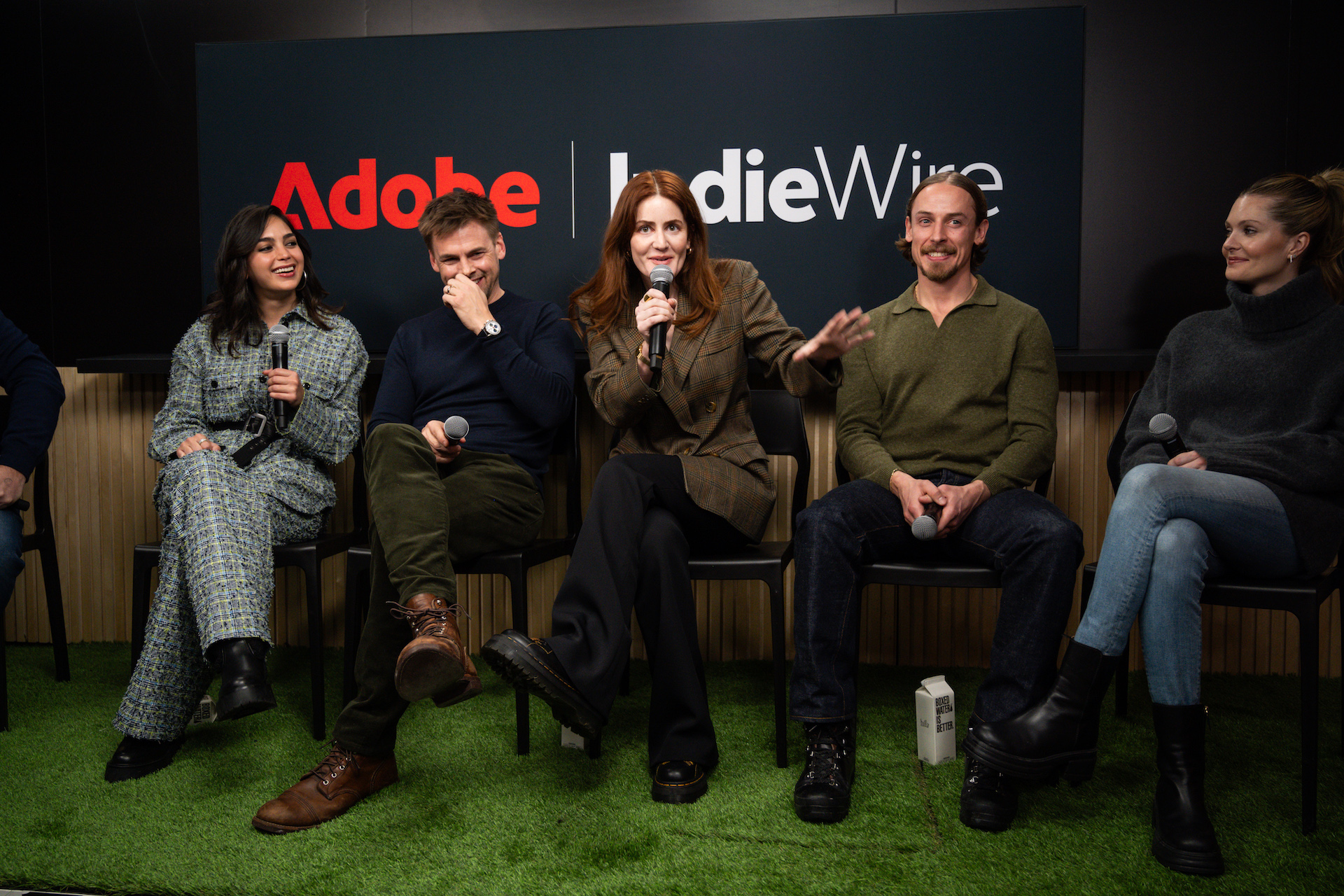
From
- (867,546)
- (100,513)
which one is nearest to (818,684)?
(867,546)

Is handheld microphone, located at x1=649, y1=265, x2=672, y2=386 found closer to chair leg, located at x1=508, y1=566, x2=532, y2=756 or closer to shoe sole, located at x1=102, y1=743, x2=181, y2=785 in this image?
chair leg, located at x1=508, y1=566, x2=532, y2=756

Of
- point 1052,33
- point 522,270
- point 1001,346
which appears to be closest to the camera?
point 1001,346

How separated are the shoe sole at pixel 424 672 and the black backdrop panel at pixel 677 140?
59.2 inches

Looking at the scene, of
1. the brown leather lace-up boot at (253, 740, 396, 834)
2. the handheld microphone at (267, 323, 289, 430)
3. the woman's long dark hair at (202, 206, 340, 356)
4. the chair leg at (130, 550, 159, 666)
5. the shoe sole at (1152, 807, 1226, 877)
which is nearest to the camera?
the shoe sole at (1152, 807, 1226, 877)

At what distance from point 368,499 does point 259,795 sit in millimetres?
905

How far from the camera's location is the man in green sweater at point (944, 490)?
1808 millimetres

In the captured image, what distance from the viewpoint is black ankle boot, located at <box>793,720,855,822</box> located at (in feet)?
5.77

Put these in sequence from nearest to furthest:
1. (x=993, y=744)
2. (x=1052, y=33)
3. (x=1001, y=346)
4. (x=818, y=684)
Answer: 1. (x=993, y=744)
2. (x=818, y=684)
3. (x=1001, y=346)
4. (x=1052, y=33)

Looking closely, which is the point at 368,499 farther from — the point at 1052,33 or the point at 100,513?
the point at 1052,33

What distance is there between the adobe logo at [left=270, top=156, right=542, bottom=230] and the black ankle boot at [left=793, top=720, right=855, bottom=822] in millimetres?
1811

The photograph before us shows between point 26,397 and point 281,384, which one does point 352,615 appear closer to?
point 281,384

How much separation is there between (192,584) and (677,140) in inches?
72.3

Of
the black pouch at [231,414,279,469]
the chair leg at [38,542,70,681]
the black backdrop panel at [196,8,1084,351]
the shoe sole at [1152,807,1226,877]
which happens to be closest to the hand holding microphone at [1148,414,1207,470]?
the shoe sole at [1152,807,1226,877]

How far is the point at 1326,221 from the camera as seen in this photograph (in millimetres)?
1962
